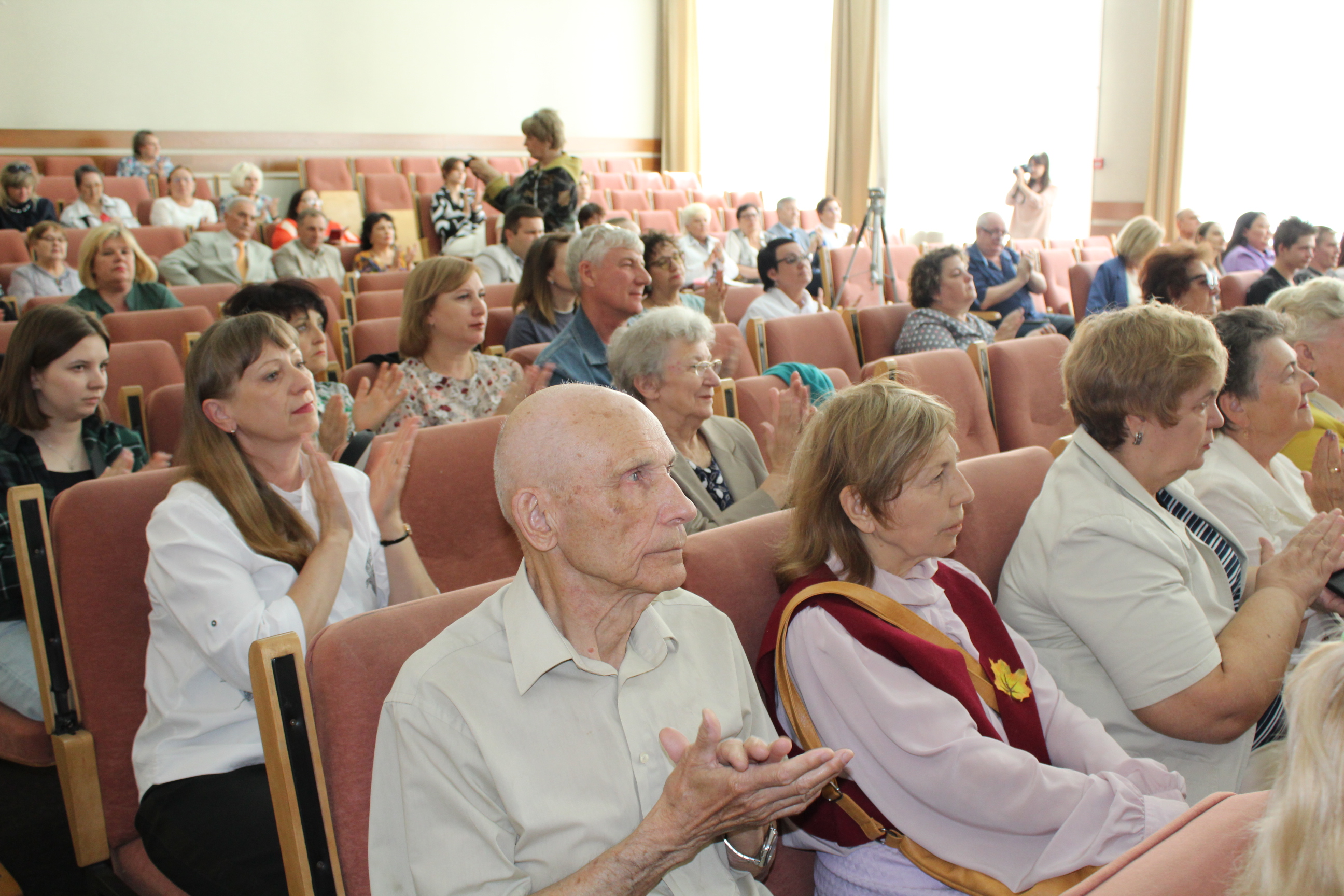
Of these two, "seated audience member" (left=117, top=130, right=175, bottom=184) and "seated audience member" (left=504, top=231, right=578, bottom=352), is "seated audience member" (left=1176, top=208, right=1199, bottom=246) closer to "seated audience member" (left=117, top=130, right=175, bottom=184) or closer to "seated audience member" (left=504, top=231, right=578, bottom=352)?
"seated audience member" (left=504, top=231, right=578, bottom=352)

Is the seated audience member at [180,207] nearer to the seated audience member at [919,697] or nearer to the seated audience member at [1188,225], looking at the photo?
the seated audience member at [919,697]

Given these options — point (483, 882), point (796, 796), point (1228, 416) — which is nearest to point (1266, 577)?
point (1228, 416)

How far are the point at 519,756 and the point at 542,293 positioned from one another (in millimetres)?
3017

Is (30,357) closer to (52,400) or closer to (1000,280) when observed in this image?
(52,400)

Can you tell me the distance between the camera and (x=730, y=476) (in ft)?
7.48

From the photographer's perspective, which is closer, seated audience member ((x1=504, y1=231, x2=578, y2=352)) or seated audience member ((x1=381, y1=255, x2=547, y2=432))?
seated audience member ((x1=381, y1=255, x2=547, y2=432))

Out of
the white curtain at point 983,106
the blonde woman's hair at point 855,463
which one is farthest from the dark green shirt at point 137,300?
the white curtain at point 983,106

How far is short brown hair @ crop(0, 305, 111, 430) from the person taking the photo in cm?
218

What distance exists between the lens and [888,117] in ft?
34.4

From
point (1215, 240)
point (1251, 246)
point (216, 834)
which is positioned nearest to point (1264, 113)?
point (1215, 240)

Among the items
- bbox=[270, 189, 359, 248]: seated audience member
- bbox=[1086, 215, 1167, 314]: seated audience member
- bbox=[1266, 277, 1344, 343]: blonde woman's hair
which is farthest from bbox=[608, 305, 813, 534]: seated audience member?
bbox=[270, 189, 359, 248]: seated audience member

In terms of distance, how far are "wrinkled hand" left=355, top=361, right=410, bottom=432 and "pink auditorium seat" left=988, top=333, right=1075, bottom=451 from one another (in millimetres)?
1886

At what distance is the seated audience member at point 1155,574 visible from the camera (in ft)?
4.69

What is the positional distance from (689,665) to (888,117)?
10368 mm
